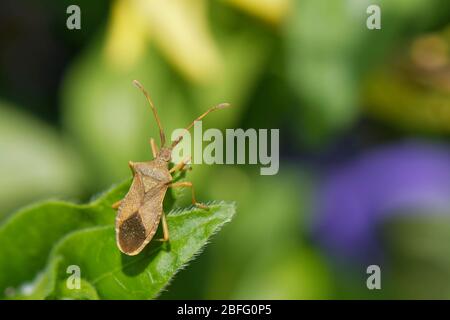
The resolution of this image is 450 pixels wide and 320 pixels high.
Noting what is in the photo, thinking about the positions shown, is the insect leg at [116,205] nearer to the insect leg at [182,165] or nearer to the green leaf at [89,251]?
the green leaf at [89,251]

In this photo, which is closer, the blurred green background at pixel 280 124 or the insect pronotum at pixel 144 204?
the insect pronotum at pixel 144 204

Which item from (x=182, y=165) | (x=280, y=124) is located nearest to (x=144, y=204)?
(x=182, y=165)

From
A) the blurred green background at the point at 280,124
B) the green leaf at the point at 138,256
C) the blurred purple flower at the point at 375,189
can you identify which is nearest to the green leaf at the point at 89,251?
the green leaf at the point at 138,256

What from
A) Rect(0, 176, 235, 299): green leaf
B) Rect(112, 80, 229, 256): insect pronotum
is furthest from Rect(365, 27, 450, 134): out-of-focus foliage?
Rect(0, 176, 235, 299): green leaf

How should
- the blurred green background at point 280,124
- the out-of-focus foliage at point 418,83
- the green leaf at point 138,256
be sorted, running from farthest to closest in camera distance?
the out-of-focus foliage at point 418,83 → the blurred green background at point 280,124 → the green leaf at point 138,256

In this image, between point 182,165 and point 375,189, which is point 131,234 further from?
point 375,189

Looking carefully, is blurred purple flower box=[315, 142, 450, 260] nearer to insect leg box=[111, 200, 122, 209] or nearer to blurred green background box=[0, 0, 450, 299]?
blurred green background box=[0, 0, 450, 299]

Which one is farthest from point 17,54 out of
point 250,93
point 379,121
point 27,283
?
point 27,283
